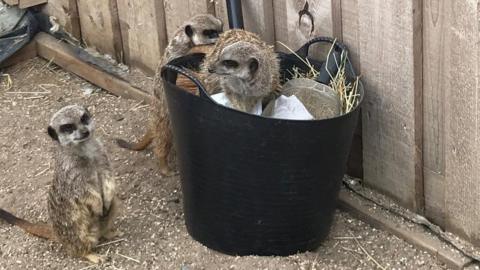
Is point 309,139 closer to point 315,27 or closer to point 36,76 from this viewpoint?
point 315,27

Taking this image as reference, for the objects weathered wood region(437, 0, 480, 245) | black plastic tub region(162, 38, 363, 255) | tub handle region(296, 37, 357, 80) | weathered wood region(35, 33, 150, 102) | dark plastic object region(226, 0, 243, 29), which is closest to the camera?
weathered wood region(437, 0, 480, 245)

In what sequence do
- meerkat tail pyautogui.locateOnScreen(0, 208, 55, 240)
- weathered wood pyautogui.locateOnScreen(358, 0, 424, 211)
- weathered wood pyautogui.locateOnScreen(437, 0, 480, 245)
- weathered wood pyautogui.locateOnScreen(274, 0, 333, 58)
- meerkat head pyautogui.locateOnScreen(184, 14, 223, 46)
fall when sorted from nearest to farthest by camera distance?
weathered wood pyautogui.locateOnScreen(437, 0, 480, 245) < weathered wood pyautogui.locateOnScreen(358, 0, 424, 211) < weathered wood pyautogui.locateOnScreen(274, 0, 333, 58) < meerkat tail pyautogui.locateOnScreen(0, 208, 55, 240) < meerkat head pyautogui.locateOnScreen(184, 14, 223, 46)

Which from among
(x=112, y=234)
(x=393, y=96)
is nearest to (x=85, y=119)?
(x=112, y=234)

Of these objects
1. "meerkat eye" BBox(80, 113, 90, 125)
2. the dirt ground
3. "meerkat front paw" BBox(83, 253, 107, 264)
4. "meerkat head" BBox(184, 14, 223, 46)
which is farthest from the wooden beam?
"meerkat front paw" BBox(83, 253, 107, 264)

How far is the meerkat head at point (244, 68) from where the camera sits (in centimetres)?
329

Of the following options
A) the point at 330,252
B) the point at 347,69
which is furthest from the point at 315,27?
the point at 330,252

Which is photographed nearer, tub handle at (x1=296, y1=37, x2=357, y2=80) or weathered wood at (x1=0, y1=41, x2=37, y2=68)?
tub handle at (x1=296, y1=37, x2=357, y2=80)

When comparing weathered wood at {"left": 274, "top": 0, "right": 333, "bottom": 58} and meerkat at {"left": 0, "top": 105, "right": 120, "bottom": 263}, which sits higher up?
weathered wood at {"left": 274, "top": 0, "right": 333, "bottom": 58}

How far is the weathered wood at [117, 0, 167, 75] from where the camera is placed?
14.8 ft

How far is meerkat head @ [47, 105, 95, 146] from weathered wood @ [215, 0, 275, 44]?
2.81 feet

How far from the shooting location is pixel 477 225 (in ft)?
10.5

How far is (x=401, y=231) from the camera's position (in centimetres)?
342

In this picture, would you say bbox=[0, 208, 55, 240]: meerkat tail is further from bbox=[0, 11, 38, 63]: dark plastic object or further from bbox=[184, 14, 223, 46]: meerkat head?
bbox=[0, 11, 38, 63]: dark plastic object

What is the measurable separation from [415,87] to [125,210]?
52.5 inches
